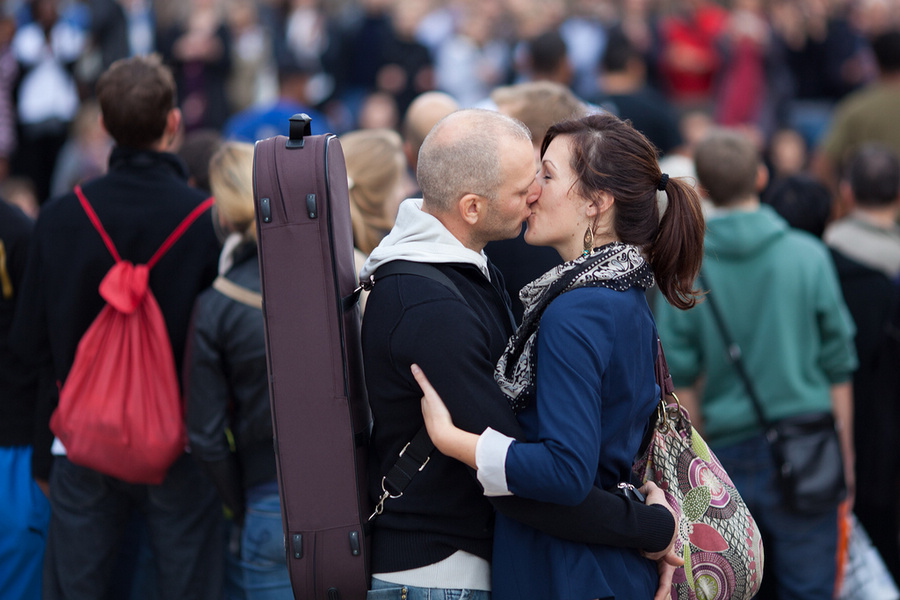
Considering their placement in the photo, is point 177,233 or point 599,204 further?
point 177,233

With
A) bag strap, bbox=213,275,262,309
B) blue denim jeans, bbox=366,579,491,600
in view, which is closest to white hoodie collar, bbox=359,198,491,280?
blue denim jeans, bbox=366,579,491,600

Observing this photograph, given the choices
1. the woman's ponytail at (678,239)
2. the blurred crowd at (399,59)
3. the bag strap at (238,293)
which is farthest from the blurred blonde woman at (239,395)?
the blurred crowd at (399,59)

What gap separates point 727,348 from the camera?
3627mm

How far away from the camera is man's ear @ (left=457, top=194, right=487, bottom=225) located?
224cm

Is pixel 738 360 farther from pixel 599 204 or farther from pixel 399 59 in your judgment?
pixel 399 59

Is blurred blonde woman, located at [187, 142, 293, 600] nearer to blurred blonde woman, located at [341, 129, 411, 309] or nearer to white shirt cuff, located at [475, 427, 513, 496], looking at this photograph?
blurred blonde woman, located at [341, 129, 411, 309]

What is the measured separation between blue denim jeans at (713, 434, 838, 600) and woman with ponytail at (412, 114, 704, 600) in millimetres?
1490

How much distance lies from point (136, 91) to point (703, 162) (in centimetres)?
219

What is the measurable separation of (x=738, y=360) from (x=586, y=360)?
1.78 meters

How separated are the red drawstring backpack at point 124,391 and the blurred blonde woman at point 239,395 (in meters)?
0.09

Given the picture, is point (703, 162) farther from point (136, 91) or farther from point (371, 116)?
point (371, 116)

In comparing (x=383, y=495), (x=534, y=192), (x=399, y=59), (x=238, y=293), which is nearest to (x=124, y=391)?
(x=238, y=293)

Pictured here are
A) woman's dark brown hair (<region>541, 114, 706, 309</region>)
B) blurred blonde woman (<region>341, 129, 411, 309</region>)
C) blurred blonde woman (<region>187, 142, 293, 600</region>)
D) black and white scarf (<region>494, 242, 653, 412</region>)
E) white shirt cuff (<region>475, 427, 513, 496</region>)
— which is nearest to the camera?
white shirt cuff (<region>475, 427, 513, 496</region>)

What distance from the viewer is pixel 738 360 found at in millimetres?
3613
